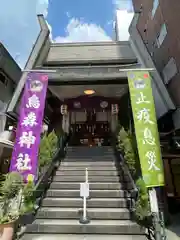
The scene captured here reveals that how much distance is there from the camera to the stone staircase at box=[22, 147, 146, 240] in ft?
15.7

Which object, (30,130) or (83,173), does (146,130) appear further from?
(30,130)

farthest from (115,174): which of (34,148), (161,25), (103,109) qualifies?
(161,25)

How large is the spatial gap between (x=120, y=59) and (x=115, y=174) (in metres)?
6.78

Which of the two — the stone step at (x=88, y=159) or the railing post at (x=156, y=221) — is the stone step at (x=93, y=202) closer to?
the railing post at (x=156, y=221)

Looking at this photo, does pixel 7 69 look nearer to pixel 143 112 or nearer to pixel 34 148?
pixel 34 148

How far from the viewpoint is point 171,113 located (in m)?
8.95

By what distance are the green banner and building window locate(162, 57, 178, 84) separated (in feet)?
9.10

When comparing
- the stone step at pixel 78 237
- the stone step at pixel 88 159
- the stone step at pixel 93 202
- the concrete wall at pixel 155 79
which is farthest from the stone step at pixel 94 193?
the concrete wall at pixel 155 79

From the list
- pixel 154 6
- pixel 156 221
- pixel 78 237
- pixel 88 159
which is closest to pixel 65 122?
pixel 88 159

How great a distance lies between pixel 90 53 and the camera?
11773 mm

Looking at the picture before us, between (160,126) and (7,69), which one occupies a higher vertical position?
(7,69)

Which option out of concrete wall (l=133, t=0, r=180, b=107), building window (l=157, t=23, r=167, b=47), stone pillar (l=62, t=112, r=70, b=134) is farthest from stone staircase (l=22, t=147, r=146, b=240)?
building window (l=157, t=23, r=167, b=47)

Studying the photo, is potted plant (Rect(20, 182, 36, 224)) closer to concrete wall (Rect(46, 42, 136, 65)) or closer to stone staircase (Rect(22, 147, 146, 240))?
stone staircase (Rect(22, 147, 146, 240))

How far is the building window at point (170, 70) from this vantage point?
931cm
